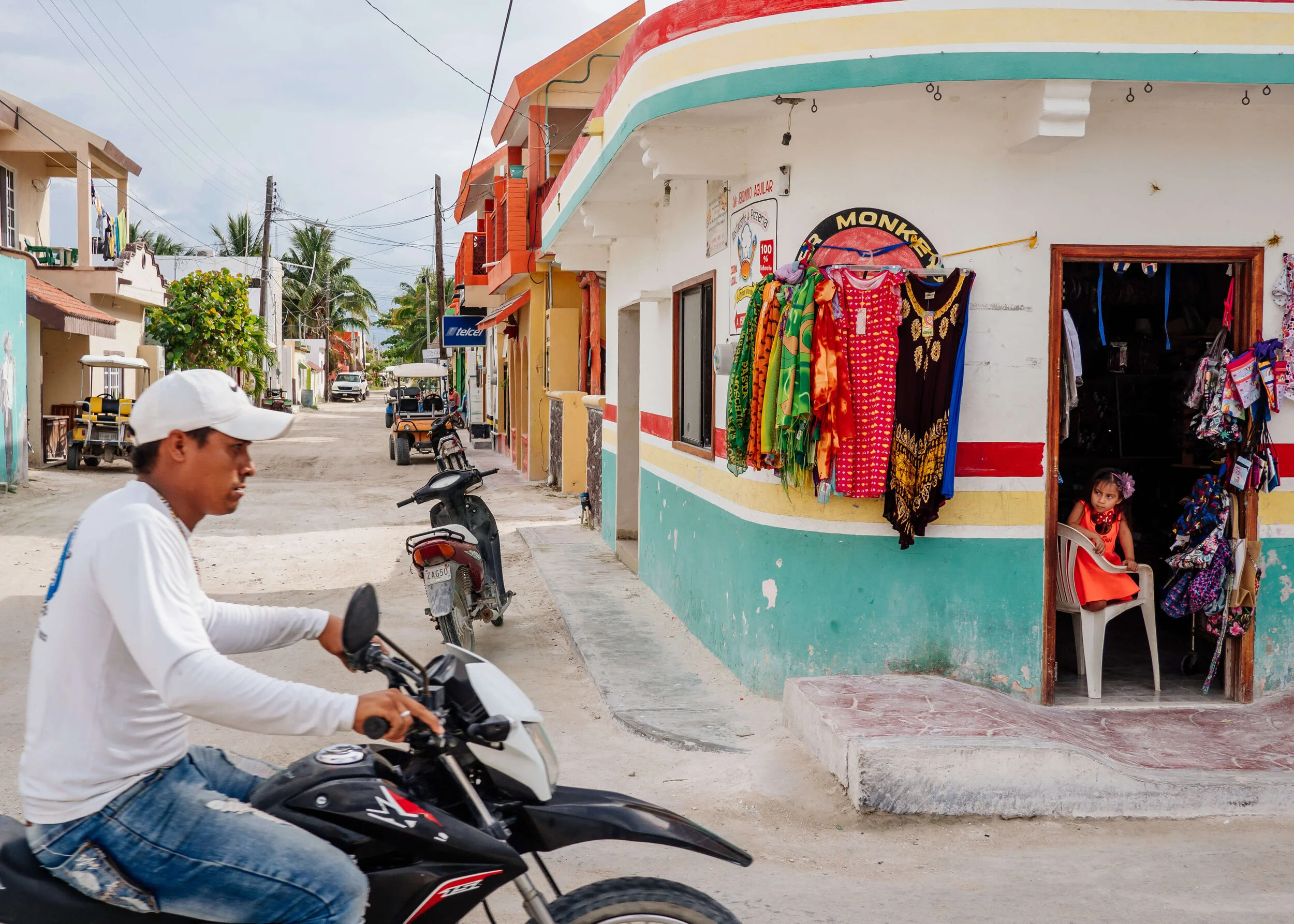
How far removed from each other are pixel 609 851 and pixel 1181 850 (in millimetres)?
2258

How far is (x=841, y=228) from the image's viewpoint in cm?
578

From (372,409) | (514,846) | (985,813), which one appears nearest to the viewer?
(514,846)

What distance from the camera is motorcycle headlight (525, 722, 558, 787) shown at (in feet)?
8.04

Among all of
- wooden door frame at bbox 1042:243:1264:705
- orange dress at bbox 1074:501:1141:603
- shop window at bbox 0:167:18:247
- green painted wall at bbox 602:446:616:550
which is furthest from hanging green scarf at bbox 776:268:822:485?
shop window at bbox 0:167:18:247

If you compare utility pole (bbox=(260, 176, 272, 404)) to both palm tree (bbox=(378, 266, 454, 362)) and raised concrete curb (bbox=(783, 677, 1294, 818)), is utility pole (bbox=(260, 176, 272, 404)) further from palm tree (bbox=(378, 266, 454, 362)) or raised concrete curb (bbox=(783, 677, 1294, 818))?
raised concrete curb (bbox=(783, 677, 1294, 818))

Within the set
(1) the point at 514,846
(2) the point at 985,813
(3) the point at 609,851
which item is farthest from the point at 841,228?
(1) the point at 514,846

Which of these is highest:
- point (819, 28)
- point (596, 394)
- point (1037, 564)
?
point (819, 28)

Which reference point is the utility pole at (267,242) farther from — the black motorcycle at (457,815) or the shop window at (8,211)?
the black motorcycle at (457,815)

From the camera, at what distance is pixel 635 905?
249 cm

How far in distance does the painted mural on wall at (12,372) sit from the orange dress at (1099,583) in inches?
584

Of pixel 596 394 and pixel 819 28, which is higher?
pixel 819 28

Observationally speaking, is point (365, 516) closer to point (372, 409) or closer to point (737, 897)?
point (737, 897)

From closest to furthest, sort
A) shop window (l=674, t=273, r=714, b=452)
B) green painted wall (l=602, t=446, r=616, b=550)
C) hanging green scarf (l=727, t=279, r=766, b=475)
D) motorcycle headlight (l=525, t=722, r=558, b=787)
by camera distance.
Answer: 1. motorcycle headlight (l=525, t=722, r=558, b=787)
2. hanging green scarf (l=727, t=279, r=766, b=475)
3. shop window (l=674, t=273, r=714, b=452)
4. green painted wall (l=602, t=446, r=616, b=550)

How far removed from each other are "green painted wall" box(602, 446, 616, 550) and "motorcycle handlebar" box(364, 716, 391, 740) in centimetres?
889
